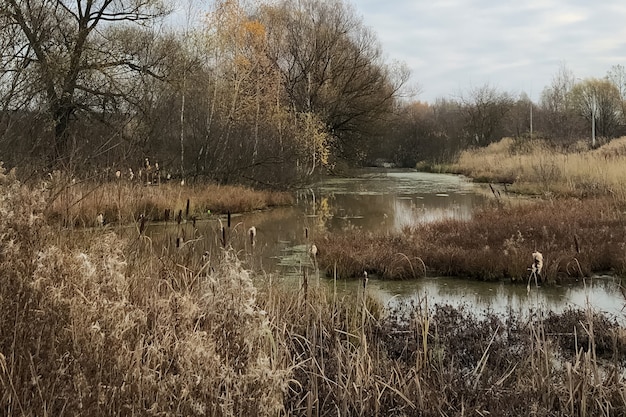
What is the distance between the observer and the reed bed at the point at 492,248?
6.27m

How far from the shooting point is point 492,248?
708cm

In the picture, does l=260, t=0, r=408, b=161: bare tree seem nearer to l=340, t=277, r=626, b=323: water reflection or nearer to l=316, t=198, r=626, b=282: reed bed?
l=316, t=198, r=626, b=282: reed bed

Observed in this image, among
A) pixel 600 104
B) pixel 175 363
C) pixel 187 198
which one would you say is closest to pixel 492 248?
pixel 175 363

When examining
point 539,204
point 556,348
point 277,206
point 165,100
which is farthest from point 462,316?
point 165,100

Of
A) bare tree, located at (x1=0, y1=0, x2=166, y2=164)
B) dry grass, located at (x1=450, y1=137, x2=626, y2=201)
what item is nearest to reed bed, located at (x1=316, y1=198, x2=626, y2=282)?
dry grass, located at (x1=450, y1=137, x2=626, y2=201)

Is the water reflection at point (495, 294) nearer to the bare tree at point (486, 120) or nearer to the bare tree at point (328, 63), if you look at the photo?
the bare tree at point (328, 63)

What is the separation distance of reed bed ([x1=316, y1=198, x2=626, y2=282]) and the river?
197 millimetres

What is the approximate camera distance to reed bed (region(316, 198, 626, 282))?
6270 millimetres

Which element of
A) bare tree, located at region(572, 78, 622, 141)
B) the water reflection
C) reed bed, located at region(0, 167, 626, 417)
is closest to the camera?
reed bed, located at region(0, 167, 626, 417)

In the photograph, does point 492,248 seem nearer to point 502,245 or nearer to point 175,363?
point 502,245

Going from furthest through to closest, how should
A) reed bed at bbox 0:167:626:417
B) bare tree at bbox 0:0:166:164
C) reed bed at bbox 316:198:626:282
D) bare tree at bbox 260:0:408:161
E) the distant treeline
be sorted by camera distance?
bare tree at bbox 260:0:408:161
bare tree at bbox 0:0:166:164
the distant treeline
reed bed at bbox 316:198:626:282
reed bed at bbox 0:167:626:417

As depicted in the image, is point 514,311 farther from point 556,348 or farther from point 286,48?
point 286,48

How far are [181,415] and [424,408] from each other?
1246 millimetres

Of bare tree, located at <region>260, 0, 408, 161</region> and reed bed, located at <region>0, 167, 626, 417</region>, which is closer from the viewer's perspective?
reed bed, located at <region>0, 167, 626, 417</region>
